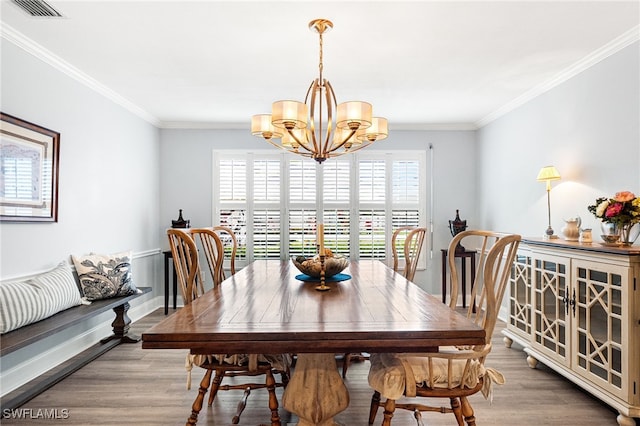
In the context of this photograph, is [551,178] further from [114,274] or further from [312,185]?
[114,274]

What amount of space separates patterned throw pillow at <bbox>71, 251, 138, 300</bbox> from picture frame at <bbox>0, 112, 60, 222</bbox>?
464 mm

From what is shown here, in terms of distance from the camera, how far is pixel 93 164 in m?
3.73

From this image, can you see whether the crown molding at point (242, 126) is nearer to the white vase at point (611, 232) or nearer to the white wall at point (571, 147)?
the white wall at point (571, 147)

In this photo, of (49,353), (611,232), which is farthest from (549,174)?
(49,353)

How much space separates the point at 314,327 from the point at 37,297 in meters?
2.26

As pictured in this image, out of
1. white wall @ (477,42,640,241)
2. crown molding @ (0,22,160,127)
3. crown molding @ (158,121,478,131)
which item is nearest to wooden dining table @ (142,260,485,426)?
white wall @ (477,42,640,241)

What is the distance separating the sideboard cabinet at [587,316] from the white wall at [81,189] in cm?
376

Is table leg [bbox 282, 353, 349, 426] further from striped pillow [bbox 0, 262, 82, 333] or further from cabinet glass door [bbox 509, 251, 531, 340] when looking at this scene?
cabinet glass door [bbox 509, 251, 531, 340]

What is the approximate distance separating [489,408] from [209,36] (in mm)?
3046

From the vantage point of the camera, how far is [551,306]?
2881 mm

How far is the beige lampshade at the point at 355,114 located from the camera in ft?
7.89

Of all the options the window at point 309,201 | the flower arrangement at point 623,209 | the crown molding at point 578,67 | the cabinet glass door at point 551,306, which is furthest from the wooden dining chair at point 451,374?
the window at point 309,201

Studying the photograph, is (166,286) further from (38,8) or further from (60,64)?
(38,8)

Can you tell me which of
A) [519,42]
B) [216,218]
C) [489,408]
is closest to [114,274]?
[216,218]
